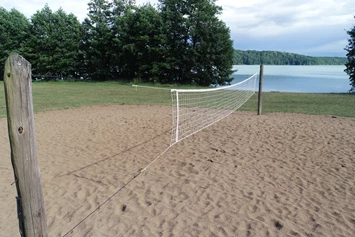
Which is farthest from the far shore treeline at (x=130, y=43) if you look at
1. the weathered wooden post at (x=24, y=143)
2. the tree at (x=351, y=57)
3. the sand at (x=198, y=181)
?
the weathered wooden post at (x=24, y=143)

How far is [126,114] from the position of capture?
350 inches

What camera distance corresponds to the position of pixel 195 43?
85.7 ft

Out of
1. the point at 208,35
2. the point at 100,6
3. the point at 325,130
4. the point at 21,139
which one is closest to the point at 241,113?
the point at 325,130

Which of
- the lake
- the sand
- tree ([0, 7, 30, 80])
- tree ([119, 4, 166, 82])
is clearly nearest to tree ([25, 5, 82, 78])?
tree ([0, 7, 30, 80])

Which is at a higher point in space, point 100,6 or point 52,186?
point 100,6

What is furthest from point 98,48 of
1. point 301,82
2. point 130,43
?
point 301,82

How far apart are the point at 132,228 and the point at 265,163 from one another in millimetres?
2567

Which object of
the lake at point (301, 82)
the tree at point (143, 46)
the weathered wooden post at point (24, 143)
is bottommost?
the lake at point (301, 82)

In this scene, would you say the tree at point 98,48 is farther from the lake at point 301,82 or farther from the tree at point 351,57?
the tree at point 351,57

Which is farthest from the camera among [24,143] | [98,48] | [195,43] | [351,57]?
[98,48]

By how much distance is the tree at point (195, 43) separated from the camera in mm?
25344

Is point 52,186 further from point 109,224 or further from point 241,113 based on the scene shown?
point 241,113

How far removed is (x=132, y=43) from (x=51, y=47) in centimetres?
898

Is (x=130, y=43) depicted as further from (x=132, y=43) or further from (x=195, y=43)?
(x=195, y=43)
